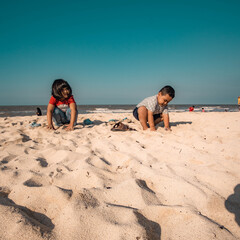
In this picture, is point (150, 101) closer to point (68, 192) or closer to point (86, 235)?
point (68, 192)

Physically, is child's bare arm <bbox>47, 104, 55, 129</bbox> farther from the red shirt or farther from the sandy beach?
the sandy beach

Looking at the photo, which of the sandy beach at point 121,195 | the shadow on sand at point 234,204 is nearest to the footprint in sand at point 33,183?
the sandy beach at point 121,195

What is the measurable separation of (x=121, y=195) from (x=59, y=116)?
11.4 ft

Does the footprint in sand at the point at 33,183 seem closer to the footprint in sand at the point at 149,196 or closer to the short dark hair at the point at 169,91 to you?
the footprint in sand at the point at 149,196

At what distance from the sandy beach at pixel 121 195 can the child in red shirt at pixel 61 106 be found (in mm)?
1813

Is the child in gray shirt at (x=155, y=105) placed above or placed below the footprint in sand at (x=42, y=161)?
above

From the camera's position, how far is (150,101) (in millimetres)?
3682

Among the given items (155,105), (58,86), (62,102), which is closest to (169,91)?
(155,105)

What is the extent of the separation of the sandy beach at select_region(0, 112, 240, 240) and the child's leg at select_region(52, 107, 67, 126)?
2.02 meters

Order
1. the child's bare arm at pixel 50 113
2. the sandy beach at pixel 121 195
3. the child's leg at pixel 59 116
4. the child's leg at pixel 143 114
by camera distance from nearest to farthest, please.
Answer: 1. the sandy beach at pixel 121 195
2. the child's leg at pixel 143 114
3. the child's bare arm at pixel 50 113
4. the child's leg at pixel 59 116

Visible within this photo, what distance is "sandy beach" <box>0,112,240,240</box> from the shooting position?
2.94 feet

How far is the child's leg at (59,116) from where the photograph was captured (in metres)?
4.13

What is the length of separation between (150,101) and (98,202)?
113 inches

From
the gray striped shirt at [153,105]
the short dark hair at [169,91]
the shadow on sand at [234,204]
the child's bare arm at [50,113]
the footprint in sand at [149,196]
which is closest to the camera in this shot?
the shadow on sand at [234,204]
